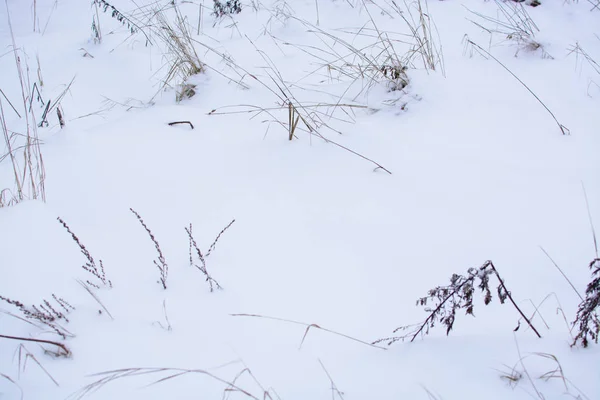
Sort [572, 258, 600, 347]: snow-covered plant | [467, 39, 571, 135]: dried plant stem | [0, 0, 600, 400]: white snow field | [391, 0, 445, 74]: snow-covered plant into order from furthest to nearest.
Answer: [391, 0, 445, 74]: snow-covered plant
[467, 39, 571, 135]: dried plant stem
[0, 0, 600, 400]: white snow field
[572, 258, 600, 347]: snow-covered plant

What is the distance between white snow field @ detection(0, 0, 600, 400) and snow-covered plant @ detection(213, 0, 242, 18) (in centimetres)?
62

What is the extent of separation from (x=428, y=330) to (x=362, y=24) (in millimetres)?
2588

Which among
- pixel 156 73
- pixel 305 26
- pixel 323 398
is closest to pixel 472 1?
pixel 305 26

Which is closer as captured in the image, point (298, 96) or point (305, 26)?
point (298, 96)

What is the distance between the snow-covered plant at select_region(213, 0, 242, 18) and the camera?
335cm

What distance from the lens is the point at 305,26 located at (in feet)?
10.2

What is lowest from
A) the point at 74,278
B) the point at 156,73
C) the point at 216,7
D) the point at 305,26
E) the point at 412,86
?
the point at 74,278

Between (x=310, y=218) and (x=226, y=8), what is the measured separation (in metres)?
2.53

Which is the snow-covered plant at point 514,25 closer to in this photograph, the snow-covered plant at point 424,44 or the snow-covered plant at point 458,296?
the snow-covered plant at point 424,44

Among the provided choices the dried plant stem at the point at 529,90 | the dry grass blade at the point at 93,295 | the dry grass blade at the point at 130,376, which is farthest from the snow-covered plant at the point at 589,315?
the dry grass blade at the point at 93,295

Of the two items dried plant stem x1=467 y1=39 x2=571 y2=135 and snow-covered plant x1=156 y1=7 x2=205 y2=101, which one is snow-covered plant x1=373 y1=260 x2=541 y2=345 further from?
snow-covered plant x1=156 y1=7 x2=205 y2=101

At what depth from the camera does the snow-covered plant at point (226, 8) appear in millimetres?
3346

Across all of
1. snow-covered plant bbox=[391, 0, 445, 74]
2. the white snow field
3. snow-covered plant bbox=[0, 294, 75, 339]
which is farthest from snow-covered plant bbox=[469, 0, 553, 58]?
snow-covered plant bbox=[0, 294, 75, 339]

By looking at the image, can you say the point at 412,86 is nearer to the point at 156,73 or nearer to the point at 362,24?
the point at 362,24
